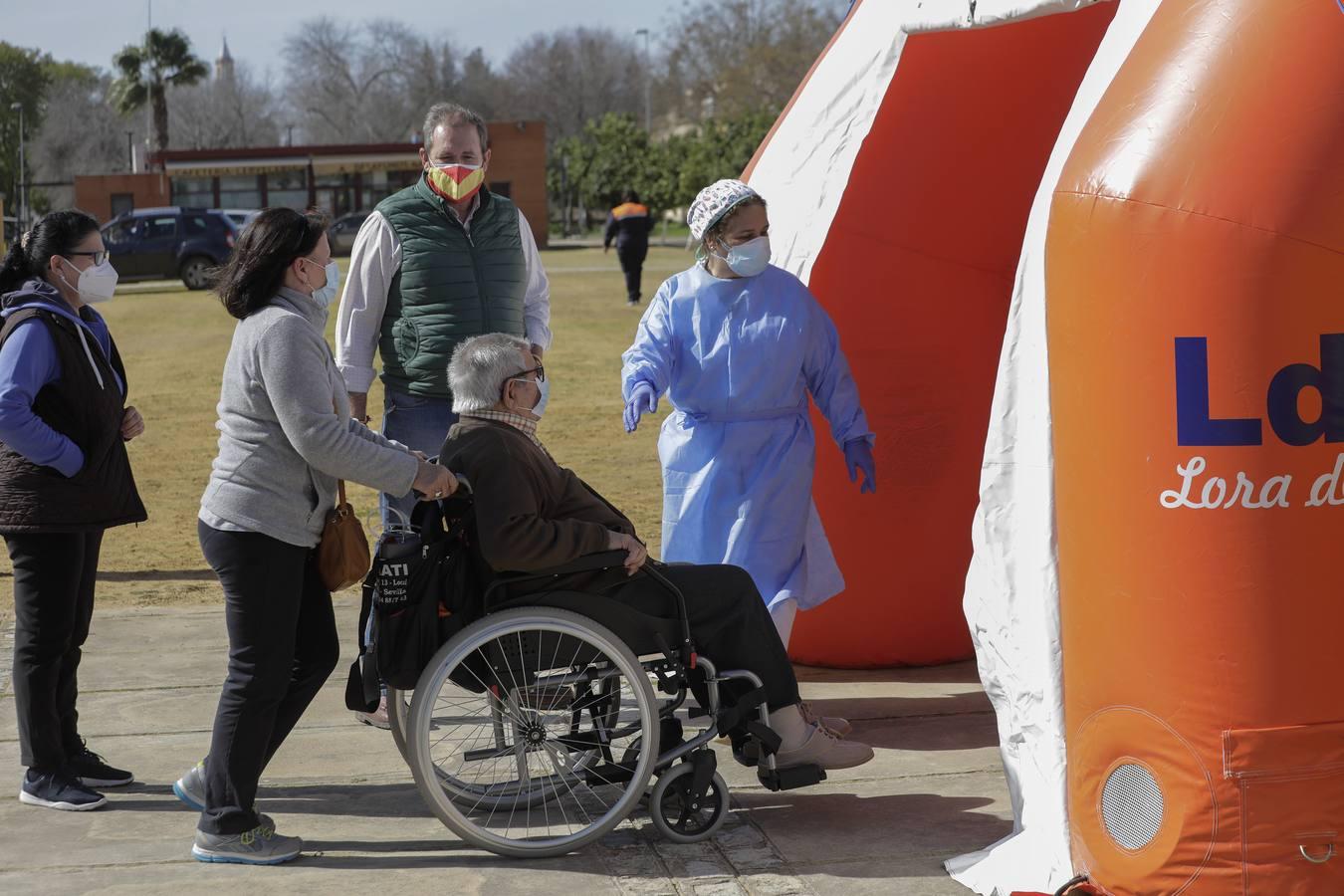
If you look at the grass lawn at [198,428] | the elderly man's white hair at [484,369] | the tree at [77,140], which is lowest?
the grass lawn at [198,428]

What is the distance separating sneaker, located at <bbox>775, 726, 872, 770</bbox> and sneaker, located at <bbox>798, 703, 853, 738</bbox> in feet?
0.11

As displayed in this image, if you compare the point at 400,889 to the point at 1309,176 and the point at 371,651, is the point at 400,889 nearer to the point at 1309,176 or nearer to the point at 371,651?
the point at 371,651

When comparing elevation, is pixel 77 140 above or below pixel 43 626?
above

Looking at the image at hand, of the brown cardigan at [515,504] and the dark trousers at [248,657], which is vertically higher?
the brown cardigan at [515,504]

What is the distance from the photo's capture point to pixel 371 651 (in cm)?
429

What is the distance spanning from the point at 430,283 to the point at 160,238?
1091 inches

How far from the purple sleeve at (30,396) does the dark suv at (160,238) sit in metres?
27.1

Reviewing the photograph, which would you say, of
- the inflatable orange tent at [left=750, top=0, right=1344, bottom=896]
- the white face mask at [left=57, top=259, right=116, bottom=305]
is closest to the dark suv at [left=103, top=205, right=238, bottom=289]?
the white face mask at [left=57, top=259, right=116, bottom=305]

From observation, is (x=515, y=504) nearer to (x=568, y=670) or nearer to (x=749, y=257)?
(x=568, y=670)

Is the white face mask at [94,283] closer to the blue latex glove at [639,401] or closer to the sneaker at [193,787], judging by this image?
the sneaker at [193,787]

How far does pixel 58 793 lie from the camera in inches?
186

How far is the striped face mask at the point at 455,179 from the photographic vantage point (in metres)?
5.26

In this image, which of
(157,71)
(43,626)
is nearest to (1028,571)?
(43,626)

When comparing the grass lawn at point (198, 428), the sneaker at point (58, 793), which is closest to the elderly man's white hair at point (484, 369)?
the sneaker at point (58, 793)
